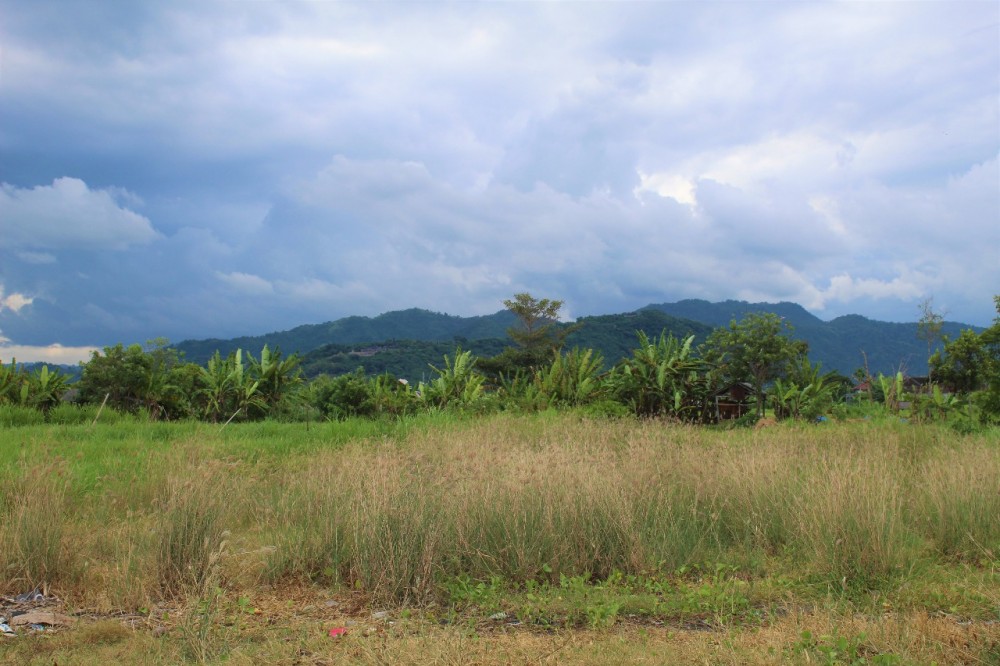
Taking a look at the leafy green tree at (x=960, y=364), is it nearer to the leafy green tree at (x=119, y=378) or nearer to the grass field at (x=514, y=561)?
the grass field at (x=514, y=561)

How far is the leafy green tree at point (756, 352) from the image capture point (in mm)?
14570

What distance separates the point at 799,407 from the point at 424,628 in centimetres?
1149

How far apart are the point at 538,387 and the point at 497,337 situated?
179ft

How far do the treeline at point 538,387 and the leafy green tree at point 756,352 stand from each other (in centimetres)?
2

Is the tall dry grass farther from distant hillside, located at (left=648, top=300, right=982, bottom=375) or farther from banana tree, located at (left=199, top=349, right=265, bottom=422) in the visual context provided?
distant hillside, located at (left=648, top=300, right=982, bottom=375)

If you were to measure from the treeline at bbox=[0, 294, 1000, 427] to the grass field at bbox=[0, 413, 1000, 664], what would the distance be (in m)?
5.99

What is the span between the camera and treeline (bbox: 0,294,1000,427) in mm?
14039

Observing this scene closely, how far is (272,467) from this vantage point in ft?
30.9

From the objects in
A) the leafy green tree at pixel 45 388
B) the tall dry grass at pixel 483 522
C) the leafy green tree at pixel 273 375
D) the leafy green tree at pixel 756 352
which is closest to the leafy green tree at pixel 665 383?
the leafy green tree at pixel 756 352

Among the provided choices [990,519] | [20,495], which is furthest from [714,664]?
[20,495]

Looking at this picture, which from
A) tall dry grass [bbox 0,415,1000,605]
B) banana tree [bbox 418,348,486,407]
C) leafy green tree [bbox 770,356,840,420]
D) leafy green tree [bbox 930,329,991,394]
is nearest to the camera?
tall dry grass [bbox 0,415,1000,605]

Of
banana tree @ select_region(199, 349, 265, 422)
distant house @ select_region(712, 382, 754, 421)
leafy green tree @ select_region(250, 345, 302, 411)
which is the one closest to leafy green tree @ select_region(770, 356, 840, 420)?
distant house @ select_region(712, 382, 754, 421)

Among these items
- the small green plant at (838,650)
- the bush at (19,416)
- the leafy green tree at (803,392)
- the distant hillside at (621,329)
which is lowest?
the small green plant at (838,650)

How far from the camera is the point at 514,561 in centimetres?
566
